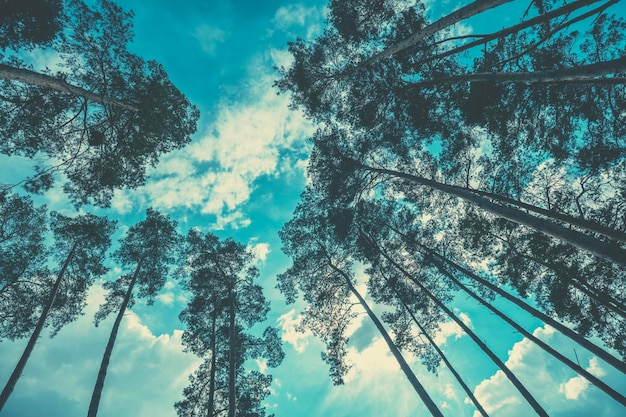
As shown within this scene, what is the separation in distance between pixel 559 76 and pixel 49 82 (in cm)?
1234

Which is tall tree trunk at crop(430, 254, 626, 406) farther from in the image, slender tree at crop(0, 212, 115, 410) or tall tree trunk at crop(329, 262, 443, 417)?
slender tree at crop(0, 212, 115, 410)

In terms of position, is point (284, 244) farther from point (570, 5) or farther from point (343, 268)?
point (570, 5)

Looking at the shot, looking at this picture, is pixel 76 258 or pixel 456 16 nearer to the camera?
pixel 456 16

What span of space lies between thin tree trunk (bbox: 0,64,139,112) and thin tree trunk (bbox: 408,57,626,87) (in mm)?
10194

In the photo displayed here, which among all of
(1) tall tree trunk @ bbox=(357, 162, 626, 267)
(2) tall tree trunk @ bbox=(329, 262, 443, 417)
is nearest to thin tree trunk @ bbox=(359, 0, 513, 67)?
(1) tall tree trunk @ bbox=(357, 162, 626, 267)

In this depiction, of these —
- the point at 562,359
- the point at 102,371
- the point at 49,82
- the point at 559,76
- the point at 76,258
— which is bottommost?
the point at 562,359

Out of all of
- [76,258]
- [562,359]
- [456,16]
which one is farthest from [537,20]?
[76,258]

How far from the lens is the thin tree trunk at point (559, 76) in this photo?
15.4 ft

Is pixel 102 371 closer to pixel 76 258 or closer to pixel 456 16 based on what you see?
pixel 76 258

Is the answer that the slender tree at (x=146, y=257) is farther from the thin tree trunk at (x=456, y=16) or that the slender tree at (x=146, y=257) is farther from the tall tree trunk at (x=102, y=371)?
the thin tree trunk at (x=456, y=16)

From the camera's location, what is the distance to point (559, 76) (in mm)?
5691

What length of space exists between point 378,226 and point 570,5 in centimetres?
1063

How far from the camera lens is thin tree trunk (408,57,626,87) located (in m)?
4.69

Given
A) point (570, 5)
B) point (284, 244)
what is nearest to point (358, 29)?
point (570, 5)
